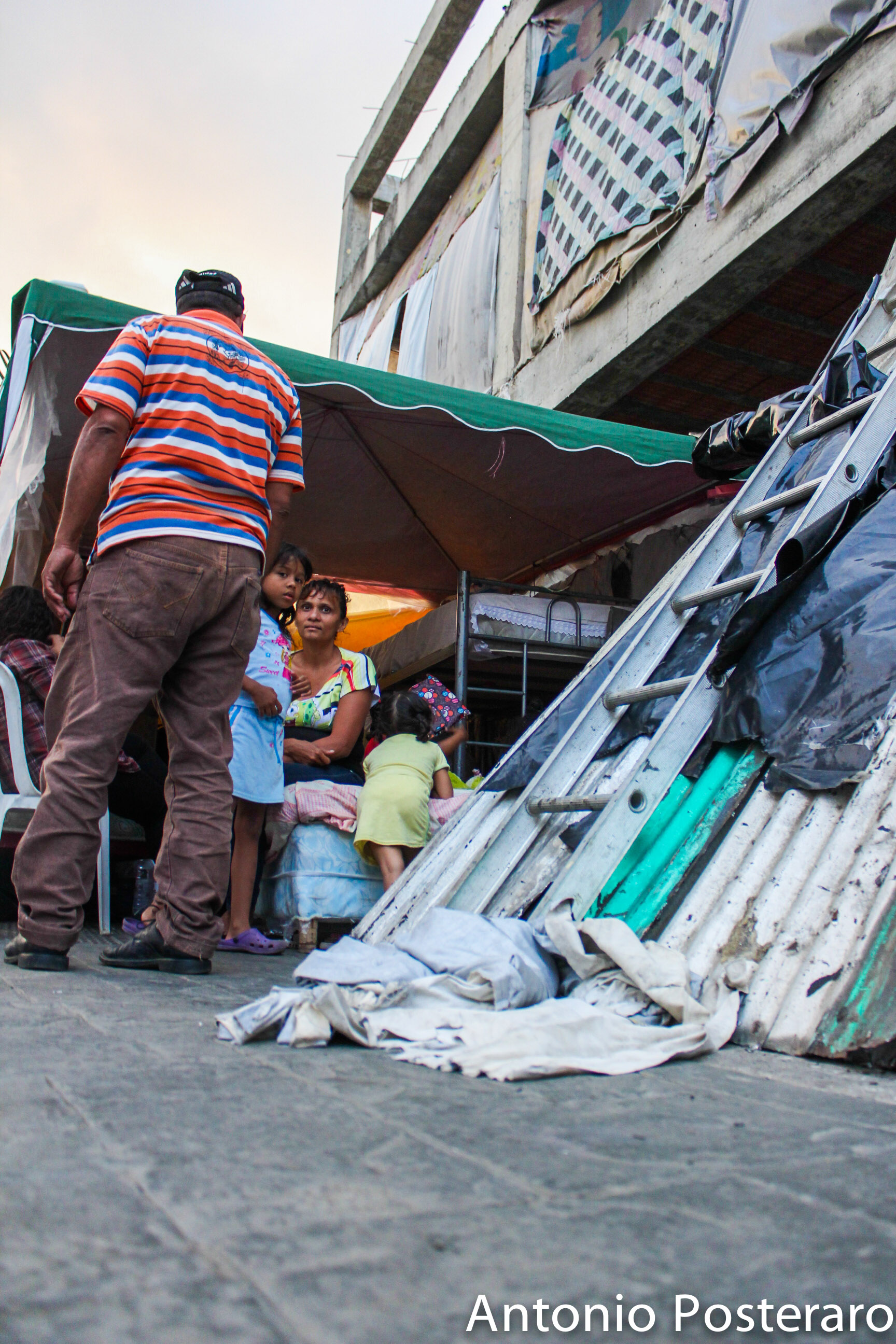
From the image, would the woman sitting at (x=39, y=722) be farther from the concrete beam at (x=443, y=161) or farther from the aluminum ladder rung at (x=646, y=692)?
the concrete beam at (x=443, y=161)

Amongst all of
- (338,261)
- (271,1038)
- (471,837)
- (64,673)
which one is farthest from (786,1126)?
(338,261)

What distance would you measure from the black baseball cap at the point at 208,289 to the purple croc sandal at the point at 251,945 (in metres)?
1.97

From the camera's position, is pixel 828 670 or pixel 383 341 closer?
pixel 828 670

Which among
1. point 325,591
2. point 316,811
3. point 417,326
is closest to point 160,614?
point 316,811

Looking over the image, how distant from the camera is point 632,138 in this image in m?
7.17

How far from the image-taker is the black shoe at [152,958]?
7.18ft

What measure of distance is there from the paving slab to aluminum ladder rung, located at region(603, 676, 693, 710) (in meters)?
1.04

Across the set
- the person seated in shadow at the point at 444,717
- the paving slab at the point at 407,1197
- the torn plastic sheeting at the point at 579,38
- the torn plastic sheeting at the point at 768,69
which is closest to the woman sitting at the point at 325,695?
the person seated in shadow at the point at 444,717

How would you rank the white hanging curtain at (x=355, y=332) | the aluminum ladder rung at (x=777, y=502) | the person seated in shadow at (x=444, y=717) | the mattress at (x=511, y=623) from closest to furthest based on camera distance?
the aluminum ladder rung at (x=777, y=502), the person seated in shadow at (x=444, y=717), the mattress at (x=511, y=623), the white hanging curtain at (x=355, y=332)

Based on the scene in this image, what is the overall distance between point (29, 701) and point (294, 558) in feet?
3.73

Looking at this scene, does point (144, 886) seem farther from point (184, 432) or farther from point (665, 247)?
point (665, 247)

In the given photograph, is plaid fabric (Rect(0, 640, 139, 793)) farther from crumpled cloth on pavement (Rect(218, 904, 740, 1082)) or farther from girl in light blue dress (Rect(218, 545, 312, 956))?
crumpled cloth on pavement (Rect(218, 904, 740, 1082))

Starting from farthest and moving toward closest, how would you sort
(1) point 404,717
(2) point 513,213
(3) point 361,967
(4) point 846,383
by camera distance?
(2) point 513,213 < (1) point 404,717 < (4) point 846,383 < (3) point 361,967

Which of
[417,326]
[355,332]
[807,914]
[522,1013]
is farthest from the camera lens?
[355,332]
